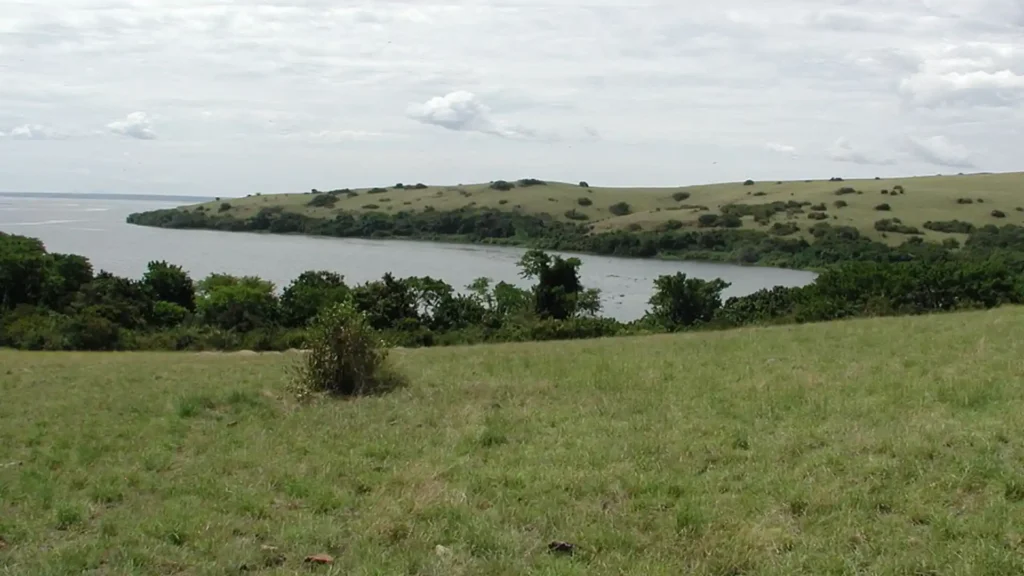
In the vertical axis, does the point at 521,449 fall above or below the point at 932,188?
below

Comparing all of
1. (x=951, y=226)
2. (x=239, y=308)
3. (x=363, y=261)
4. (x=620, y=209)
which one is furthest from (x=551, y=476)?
(x=620, y=209)

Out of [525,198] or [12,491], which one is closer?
[12,491]

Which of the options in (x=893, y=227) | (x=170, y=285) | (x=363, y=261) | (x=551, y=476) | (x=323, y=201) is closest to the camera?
(x=551, y=476)

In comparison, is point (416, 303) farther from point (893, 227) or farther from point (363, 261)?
point (893, 227)

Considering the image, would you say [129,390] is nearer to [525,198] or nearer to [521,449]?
[521,449]

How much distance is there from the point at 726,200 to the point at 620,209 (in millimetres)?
15160

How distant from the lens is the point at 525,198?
142375 mm

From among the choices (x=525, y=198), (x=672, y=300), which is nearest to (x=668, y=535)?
(x=672, y=300)

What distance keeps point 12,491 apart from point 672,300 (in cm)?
4805

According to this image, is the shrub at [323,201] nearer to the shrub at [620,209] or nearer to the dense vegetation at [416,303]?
the shrub at [620,209]

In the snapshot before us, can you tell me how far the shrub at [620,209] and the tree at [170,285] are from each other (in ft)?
250

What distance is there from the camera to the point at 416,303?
54844 mm

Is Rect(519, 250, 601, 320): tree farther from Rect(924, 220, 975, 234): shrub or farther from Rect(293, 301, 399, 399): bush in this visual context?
Rect(924, 220, 975, 234): shrub

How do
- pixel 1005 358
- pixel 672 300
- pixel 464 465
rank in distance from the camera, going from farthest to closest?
pixel 672 300, pixel 1005 358, pixel 464 465
